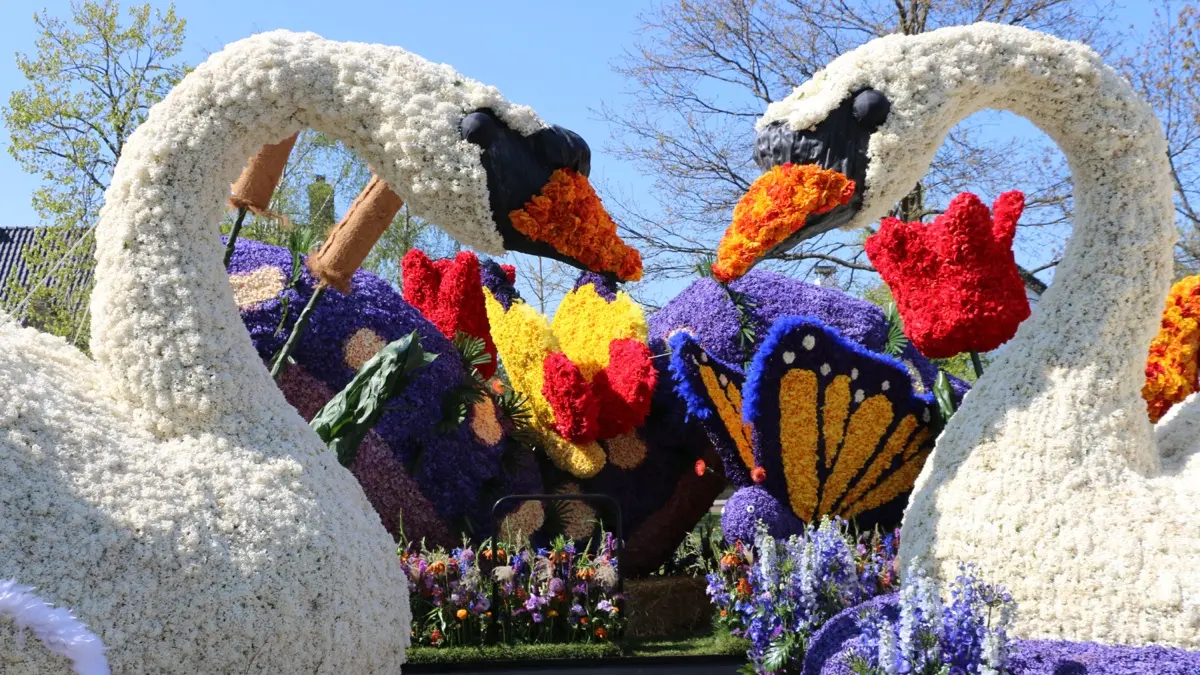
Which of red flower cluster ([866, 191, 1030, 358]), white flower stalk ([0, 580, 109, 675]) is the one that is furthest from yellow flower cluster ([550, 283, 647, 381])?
white flower stalk ([0, 580, 109, 675])

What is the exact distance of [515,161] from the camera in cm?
260

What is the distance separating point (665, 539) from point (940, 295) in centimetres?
290

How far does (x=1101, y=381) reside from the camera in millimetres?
3021

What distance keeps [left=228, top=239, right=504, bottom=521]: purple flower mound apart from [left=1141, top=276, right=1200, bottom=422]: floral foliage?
3383 mm

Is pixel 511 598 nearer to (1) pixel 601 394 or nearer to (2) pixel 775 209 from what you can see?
(1) pixel 601 394

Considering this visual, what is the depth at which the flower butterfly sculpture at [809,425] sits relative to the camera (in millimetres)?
4812

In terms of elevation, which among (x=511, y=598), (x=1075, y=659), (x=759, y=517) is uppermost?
(x=759, y=517)

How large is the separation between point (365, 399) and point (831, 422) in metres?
2.32

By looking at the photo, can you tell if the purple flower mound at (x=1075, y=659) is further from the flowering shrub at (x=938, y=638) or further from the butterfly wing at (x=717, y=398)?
the butterfly wing at (x=717, y=398)

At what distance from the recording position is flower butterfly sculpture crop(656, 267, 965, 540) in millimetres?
4812

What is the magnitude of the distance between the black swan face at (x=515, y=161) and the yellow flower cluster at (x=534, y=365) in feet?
11.8

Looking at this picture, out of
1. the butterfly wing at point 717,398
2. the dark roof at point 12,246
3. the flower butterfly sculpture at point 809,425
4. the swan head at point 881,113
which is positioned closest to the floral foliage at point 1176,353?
the flower butterfly sculpture at point 809,425

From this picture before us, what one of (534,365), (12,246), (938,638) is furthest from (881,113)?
(12,246)

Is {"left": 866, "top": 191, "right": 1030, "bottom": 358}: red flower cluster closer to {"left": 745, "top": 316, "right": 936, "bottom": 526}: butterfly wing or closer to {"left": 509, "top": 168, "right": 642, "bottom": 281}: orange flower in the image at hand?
{"left": 745, "top": 316, "right": 936, "bottom": 526}: butterfly wing
